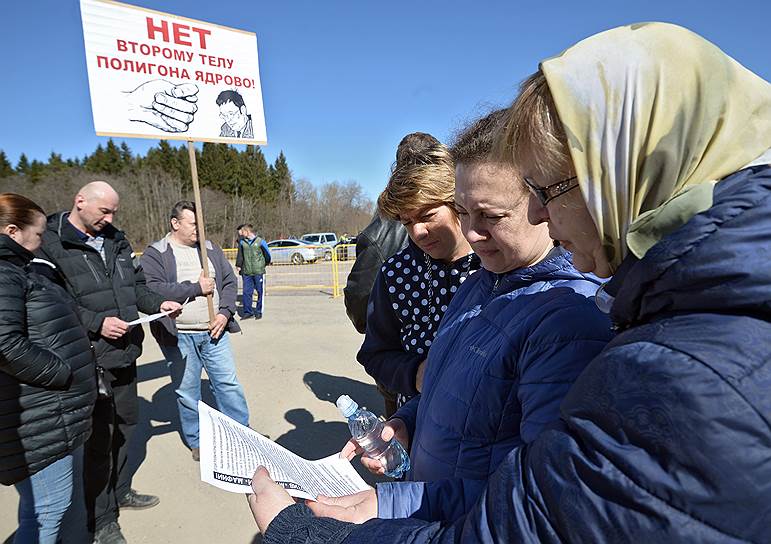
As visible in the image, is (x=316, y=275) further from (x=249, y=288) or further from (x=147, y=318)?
(x=147, y=318)

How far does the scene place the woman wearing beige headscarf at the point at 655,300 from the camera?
21.7 inches

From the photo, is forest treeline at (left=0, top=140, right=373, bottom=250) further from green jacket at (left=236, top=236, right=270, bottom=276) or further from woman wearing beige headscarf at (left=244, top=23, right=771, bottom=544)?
woman wearing beige headscarf at (left=244, top=23, right=771, bottom=544)

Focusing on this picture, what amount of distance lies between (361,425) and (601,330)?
1.21m

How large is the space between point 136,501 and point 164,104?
2873 mm

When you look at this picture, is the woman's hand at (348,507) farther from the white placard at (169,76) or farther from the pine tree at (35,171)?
the pine tree at (35,171)

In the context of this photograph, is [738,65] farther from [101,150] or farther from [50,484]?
[101,150]

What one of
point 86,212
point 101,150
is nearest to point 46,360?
point 86,212

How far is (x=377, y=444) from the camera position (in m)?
1.78

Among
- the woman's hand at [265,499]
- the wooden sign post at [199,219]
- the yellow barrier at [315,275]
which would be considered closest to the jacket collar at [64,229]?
the wooden sign post at [199,219]

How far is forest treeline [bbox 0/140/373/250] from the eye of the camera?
36.1m

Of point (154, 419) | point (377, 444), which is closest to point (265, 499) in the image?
point (377, 444)

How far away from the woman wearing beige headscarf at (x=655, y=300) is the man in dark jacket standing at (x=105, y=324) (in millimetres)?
2716

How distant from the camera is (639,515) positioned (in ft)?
1.90

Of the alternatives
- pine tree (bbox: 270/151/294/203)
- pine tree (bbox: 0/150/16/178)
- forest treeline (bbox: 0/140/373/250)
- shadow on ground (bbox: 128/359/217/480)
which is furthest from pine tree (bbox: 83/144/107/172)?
shadow on ground (bbox: 128/359/217/480)
